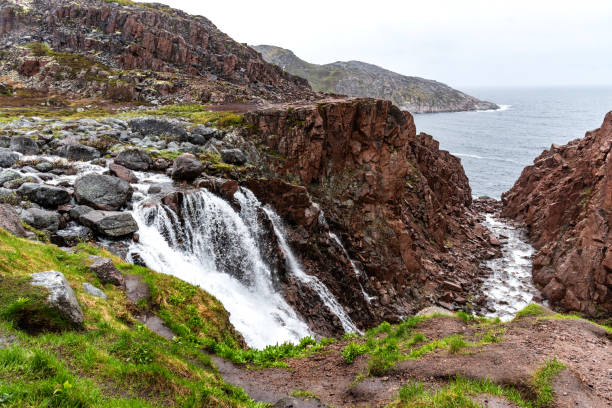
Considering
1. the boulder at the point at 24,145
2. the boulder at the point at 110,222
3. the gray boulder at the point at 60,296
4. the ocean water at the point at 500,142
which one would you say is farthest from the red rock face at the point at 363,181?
the ocean water at the point at 500,142

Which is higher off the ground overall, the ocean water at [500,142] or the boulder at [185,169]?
the ocean water at [500,142]

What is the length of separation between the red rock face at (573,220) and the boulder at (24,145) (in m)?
45.8

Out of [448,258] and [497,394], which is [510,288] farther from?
[497,394]

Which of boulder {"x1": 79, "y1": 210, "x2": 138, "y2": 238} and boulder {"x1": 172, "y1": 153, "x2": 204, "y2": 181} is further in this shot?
boulder {"x1": 172, "y1": 153, "x2": 204, "y2": 181}

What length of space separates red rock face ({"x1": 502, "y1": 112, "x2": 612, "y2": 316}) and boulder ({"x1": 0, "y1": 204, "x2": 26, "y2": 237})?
40710 millimetres

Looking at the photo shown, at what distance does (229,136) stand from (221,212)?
1215 centimetres

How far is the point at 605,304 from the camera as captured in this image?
29.6 meters

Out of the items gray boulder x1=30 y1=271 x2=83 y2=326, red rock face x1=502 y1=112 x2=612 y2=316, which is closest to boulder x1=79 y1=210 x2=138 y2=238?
gray boulder x1=30 y1=271 x2=83 y2=326

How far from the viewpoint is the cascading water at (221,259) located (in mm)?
19469

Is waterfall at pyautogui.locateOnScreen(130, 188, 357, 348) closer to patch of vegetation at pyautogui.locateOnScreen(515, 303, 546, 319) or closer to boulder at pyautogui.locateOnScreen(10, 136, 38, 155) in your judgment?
boulder at pyautogui.locateOnScreen(10, 136, 38, 155)

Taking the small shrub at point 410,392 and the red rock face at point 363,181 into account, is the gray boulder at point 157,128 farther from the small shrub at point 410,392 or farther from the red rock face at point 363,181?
the small shrub at point 410,392

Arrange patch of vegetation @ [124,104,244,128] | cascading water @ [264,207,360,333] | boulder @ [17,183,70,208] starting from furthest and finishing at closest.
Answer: patch of vegetation @ [124,104,244,128] < cascading water @ [264,207,360,333] < boulder @ [17,183,70,208]

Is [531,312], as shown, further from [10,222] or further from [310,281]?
[10,222]

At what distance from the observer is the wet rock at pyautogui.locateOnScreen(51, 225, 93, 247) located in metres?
16.4
